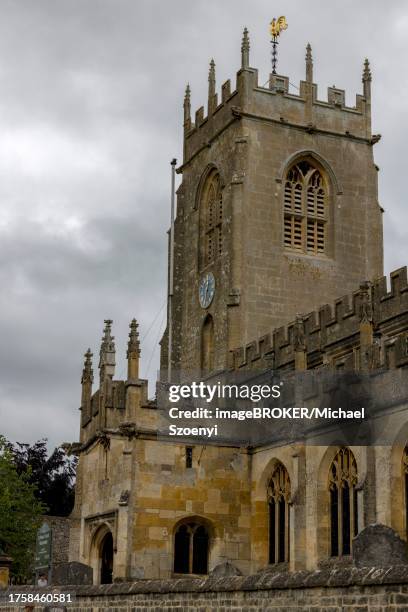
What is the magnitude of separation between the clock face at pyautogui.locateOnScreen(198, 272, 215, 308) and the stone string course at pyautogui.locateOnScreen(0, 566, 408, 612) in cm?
1880

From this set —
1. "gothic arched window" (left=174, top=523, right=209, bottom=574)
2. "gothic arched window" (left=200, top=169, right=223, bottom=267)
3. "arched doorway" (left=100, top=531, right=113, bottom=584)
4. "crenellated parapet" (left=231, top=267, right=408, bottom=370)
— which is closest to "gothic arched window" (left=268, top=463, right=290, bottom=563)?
"gothic arched window" (left=174, top=523, right=209, bottom=574)

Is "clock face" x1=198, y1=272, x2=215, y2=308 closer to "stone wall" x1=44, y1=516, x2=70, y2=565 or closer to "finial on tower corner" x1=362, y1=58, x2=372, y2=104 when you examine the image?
"finial on tower corner" x1=362, y1=58, x2=372, y2=104

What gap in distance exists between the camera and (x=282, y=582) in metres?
12.5

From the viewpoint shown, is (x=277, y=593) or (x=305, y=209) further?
(x=305, y=209)

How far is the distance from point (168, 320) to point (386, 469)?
1781cm

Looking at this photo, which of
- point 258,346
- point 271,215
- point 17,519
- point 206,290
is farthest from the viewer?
point 17,519

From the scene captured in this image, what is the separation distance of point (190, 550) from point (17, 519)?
Result: 15.3m

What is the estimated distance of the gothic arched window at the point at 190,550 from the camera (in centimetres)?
2552

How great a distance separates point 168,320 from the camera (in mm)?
37906

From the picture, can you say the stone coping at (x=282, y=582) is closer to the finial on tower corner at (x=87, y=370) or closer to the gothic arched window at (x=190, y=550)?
the gothic arched window at (x=190, y=550)

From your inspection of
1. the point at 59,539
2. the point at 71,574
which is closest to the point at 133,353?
the point at 71,574

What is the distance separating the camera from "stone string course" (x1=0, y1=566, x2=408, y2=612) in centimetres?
1079

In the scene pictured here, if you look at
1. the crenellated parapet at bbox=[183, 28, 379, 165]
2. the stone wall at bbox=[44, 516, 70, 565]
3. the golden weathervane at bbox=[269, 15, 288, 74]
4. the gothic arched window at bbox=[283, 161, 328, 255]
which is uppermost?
the golden weathervane at bbox=[269, 15, 288, 74]

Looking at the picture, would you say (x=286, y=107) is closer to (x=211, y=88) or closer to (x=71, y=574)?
(x=211, y=88)
